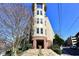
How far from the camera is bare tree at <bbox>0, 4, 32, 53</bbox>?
939 centimetres

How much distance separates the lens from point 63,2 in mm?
9336

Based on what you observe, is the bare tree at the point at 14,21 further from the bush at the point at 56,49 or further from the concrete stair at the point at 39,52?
the bush at the point at 56,49

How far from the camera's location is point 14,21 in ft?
30.8

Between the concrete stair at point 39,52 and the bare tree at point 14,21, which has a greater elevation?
the bare tree at point 14,21

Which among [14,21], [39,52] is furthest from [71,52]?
[14,21]

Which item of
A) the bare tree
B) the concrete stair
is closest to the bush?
the concrete stair

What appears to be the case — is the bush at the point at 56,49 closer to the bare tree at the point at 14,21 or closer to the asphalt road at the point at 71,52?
the asphalt road at the point at 71,52

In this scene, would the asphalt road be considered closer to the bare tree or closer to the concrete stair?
the concrete stair

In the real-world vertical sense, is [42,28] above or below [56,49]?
above

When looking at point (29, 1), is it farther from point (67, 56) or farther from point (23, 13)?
point (67, 56)

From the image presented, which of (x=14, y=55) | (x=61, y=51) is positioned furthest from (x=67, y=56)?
(x=14, y=55)

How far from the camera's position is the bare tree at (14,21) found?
Answer: 939 centimetres

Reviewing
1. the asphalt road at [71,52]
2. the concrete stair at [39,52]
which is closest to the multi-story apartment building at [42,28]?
the concrete stair at [39,52]

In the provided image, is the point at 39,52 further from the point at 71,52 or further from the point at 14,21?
the point at 14,21
